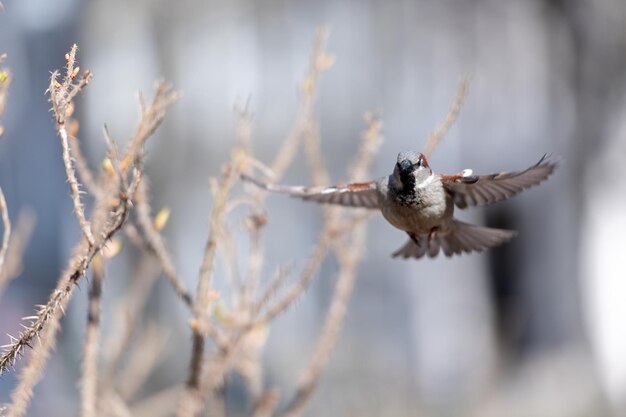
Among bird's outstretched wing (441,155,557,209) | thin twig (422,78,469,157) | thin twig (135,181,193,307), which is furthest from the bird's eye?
thin twig (135,181,193,307)

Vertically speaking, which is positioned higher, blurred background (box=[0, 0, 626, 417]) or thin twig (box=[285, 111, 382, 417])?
blurred background (box=[0, 0, 626, 417])

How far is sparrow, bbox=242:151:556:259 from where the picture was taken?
1.69 m

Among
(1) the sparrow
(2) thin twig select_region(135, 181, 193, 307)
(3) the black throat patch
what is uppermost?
(1) the sparrow

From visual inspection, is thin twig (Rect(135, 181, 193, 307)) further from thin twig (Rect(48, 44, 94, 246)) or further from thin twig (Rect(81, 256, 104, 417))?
thin twig (Rect(48, 44, 94, 246))

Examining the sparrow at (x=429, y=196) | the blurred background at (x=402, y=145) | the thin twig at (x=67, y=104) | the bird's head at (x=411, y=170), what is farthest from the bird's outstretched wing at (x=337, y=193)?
the blurred background at (x=402, y=145)

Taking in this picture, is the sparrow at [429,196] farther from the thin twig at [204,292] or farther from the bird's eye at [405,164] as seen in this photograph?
the thin twig at [204,292]

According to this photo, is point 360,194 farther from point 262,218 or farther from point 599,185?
point 599,185

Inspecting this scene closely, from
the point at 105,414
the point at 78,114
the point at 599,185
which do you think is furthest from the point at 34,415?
the point at 599,185

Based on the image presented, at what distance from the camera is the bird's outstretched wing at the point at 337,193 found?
1817mm

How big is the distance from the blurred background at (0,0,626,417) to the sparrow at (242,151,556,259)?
16.6 ft

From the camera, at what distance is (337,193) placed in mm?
1979

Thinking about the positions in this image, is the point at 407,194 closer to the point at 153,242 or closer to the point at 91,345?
the point at 153,242

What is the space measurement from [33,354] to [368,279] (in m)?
6.48

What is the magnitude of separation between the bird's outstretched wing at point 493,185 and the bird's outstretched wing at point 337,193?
0.53 feet
